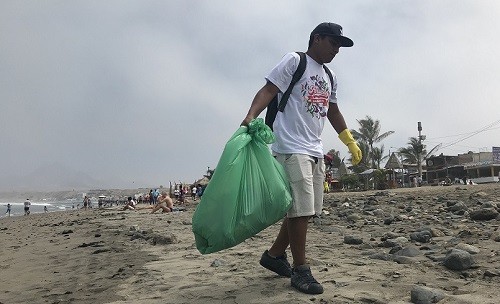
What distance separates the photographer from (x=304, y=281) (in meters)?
2.64

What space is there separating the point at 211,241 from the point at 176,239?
3547 mm

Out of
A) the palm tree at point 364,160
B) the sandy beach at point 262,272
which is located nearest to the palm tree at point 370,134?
the palm tree at point 364,160

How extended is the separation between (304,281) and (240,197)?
2.38 feet

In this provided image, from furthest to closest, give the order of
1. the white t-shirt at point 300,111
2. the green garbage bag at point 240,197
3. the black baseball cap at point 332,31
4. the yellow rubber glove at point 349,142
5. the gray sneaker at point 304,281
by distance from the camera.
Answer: the yellow rubber glove at point 349,142 → the black baseball cap at point 332,31 → the white t-shirt at point 300,111 → the gray sneaker at point 304,281 → the green garbage bag at point 240,197

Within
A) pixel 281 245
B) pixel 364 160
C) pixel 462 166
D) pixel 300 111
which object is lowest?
pixel 281 245

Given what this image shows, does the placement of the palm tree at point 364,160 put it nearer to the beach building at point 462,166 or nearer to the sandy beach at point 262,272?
the beach building at point 462,166

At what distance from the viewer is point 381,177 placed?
3275 cm

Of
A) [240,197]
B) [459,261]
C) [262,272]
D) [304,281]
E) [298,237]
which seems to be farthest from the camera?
[262,272]

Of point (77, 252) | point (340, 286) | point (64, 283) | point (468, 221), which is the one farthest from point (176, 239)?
point (468, 221)

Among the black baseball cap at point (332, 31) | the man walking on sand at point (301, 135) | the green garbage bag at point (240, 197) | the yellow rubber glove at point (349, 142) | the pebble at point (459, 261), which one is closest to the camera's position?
the green garbage bag at point (240, 197)

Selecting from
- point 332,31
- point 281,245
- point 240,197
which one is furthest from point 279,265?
point 332,31

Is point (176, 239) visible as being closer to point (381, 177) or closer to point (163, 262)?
point (163, 262)

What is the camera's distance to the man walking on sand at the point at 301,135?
2744mm

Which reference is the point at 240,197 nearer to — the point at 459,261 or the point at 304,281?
the point at 304,281
